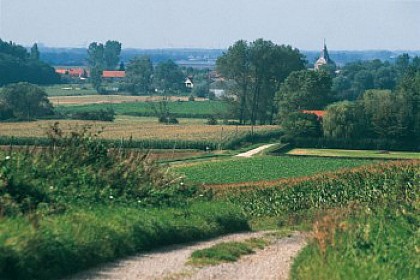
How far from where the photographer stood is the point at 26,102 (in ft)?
357

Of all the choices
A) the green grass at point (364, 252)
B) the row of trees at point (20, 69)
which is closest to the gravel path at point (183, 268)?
the green grass at point (364, 252)

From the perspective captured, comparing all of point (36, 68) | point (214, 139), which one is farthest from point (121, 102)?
point (214, 139)

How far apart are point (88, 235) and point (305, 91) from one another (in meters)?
92.5

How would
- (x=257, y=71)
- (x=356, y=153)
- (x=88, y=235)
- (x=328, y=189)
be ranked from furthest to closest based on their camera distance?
(x=257, y=71)
(x=356, y=153)
(x=328, y=189)
(x=88, y=235)

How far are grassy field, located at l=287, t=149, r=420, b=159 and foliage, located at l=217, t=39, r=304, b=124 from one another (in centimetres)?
3478

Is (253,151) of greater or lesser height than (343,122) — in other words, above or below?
below

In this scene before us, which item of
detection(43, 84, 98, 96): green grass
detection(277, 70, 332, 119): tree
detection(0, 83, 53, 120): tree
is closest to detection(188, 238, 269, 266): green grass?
detection(277, 70, 332, 119): tree

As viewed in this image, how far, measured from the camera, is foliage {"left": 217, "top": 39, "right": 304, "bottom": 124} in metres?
117

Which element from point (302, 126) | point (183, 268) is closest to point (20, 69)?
point (302, 126)

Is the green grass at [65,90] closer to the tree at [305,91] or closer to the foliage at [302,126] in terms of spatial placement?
the tree at [305,91]

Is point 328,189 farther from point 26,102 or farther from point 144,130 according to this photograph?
point 26,102

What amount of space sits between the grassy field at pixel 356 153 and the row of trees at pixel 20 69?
95.7 metres

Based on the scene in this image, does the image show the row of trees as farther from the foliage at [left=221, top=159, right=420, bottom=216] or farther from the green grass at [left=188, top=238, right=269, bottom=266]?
the green grass at [left=188, top=238, right=269, bottom=266]

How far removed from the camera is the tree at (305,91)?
343 ft
